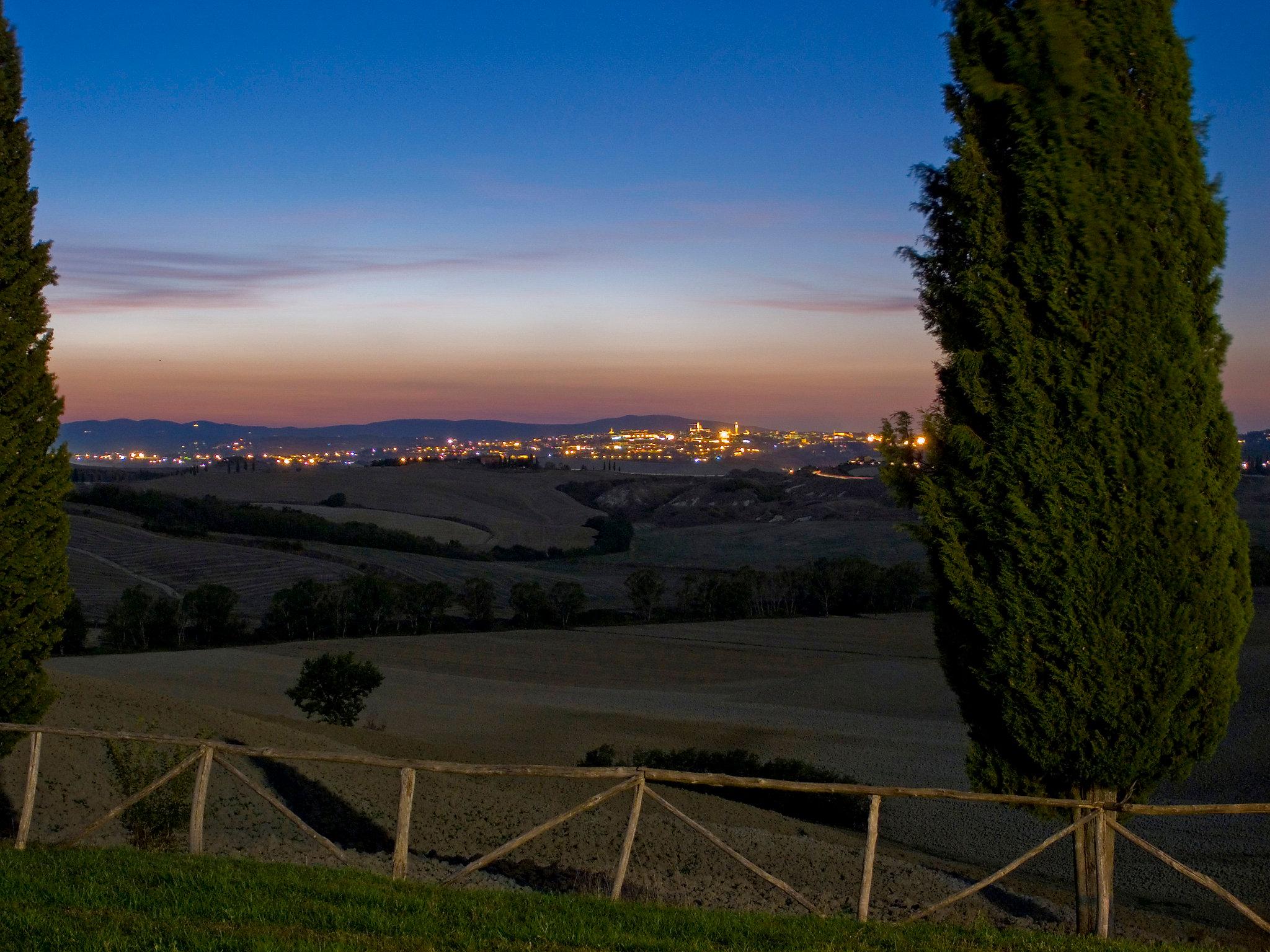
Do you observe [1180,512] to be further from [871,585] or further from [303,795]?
[871,585]

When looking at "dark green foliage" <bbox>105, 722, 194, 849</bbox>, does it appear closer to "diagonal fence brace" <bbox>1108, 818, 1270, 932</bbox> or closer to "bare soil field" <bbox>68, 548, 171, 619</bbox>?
"diagonal fence brace" <bbox>1108, 818, 1270, 932</bbox>

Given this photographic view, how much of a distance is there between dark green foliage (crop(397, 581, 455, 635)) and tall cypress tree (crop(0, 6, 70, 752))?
31.8 metres

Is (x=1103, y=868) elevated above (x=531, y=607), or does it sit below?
above

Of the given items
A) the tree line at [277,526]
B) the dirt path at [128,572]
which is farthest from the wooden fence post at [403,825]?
the tree line at [277,526]

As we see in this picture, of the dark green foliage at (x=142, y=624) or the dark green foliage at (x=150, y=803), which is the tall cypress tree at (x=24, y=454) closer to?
the dark green foliage at (x=150, y=803)

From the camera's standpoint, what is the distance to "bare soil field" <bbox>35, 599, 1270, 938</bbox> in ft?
39.8

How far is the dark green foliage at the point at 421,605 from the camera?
43.8 m

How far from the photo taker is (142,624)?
39.4 metres

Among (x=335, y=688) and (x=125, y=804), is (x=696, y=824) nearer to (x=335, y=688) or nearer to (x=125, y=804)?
(x=125, y=804)

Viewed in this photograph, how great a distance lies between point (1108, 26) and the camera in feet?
29.6

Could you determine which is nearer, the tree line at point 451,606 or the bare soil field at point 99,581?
the tree line at point 451,606

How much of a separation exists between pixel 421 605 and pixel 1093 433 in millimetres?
37975

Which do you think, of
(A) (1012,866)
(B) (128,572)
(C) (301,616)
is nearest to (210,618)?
(C) (301,616)

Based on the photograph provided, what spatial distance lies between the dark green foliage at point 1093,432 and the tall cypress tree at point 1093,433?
17mm
